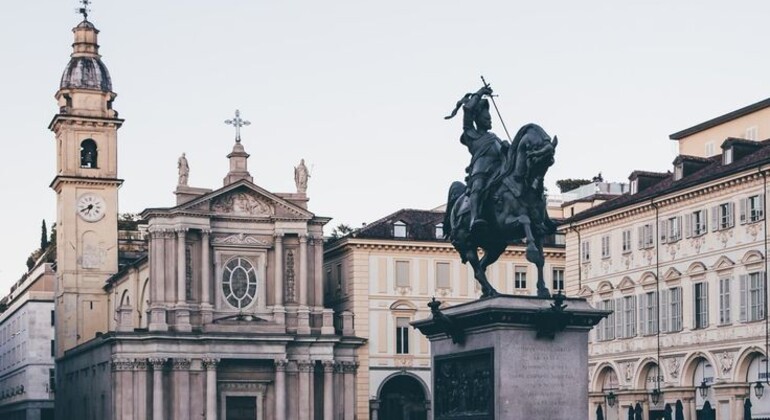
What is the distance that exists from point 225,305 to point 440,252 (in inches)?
534

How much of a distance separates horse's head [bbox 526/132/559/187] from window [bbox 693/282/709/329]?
44.3 meters

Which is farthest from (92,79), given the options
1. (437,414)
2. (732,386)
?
(437,414)

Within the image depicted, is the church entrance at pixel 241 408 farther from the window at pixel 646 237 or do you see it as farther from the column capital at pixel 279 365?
the window at pixel 646 237

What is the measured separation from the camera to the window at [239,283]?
97000 mm

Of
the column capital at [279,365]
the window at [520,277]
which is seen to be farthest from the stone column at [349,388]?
the window at [520,277]

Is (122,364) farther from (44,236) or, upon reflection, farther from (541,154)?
(541,154)

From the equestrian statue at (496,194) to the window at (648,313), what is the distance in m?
46.3

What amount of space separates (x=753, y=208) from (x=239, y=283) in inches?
1546

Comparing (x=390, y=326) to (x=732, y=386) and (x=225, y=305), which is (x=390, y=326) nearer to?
(x=225, y=305)

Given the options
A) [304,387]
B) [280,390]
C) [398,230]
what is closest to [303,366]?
[304,387]

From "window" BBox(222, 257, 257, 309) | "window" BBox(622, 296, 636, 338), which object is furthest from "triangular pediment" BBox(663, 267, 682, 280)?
"window" BBox(222, 257, 257, 309)

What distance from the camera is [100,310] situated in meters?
108

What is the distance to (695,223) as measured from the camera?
7094 centimetres

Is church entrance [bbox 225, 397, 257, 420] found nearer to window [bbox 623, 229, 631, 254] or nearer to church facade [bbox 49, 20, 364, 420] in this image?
church facade [bbox 49, 20, 364, 420]
